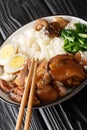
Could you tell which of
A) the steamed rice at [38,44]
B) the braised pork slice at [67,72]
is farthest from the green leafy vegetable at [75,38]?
the braised pork slice at [67,72]

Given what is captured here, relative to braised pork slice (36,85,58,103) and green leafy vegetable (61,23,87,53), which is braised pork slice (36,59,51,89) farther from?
green leafy vegetable (61,23,87,53)

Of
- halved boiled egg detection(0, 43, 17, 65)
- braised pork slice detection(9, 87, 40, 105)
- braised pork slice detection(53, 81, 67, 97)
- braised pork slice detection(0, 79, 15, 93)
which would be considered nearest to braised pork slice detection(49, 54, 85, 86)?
braised pork slice detection(53, 81, 67, 97)

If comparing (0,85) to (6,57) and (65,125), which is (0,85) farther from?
(65,125)

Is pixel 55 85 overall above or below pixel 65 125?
above

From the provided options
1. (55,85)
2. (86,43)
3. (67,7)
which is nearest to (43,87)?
(55,85)

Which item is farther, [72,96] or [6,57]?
[6,57]

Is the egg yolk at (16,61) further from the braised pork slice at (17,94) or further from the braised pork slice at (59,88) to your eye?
the braised pork slice at (59,88)

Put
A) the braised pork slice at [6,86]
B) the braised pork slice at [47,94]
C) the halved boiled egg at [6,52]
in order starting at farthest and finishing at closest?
the halved boiled egg at [6,52], the braised pork slice at [6,86], the braised pork slice at [47,94]
